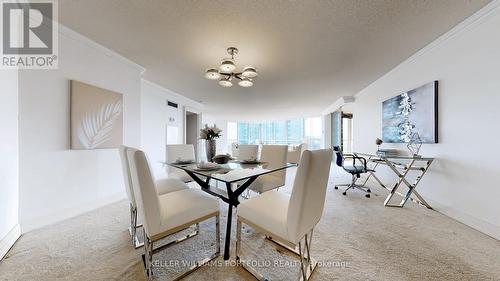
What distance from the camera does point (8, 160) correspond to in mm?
1674

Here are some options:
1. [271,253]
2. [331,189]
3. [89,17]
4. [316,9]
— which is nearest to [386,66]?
[316,9]

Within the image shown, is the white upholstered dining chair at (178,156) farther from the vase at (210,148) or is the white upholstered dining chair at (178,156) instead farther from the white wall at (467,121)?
the white wall at (467,121)

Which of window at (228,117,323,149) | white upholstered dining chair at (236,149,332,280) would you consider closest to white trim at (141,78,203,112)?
white upholstered dining chair at (236,149,332,280)

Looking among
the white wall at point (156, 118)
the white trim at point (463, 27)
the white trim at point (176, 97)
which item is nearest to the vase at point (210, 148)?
the white wall at point (156, 118)

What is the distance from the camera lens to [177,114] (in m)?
5.31

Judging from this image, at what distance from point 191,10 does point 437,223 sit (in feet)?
12.5

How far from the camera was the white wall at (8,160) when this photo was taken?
157 cm

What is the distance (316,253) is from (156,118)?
14.7 feet

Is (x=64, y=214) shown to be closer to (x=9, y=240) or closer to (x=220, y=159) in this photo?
(x=9, y=240)

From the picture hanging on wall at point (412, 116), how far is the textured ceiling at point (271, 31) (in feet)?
2.22

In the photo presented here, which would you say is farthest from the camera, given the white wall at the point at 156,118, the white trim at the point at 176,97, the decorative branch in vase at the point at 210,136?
the white trim at the point at 176,97

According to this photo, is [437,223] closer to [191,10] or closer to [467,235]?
[467,235]

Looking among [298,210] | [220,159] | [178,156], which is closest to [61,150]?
[178,156]

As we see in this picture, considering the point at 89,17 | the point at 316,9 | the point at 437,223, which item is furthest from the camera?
the point at 437,223
